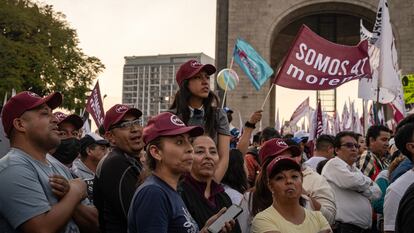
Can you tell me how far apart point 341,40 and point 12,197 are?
35907 millimetres

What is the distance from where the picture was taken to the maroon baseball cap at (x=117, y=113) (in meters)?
4.85

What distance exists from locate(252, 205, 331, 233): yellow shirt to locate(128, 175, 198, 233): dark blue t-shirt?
1097 mm

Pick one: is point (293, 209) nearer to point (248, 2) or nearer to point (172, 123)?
point (172, 123)

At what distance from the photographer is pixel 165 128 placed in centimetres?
377

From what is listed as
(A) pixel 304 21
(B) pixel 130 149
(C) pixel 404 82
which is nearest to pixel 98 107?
(C) pixel 404 82

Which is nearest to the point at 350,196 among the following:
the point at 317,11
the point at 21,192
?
the point at 21,192

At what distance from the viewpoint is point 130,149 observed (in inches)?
186

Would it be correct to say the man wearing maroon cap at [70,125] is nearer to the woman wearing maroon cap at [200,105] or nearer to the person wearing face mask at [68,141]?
the person wearing face mask at [68,141]

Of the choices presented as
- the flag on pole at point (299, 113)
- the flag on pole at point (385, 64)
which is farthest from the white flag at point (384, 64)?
the flag on pole at point (299, 113)

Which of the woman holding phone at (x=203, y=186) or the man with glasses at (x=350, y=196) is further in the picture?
the man with glasses at (x=350, y=196)

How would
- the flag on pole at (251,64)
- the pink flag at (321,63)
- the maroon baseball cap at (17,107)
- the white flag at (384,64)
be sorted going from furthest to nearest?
the flag on pole at (251,64)
the white flag at (384,64)
the pink flag at (321,63)
the maroon baseball cap at (17,107)

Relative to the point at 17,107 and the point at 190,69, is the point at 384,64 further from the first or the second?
the point at 17,107

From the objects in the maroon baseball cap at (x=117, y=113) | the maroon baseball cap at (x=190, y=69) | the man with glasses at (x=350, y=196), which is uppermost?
the maroon baseball cap at (x=190, y=69)

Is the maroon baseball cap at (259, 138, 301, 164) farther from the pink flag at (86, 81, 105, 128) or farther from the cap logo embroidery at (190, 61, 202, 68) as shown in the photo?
the pink flag at (86, 81, 105, 128)
